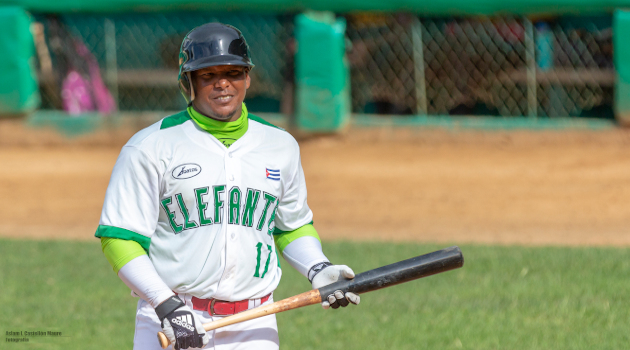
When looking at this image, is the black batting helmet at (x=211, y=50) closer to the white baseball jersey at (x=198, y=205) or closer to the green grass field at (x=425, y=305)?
the white baseball jersey at (x=198, y=205)

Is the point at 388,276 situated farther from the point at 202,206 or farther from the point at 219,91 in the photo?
the point at 219,91

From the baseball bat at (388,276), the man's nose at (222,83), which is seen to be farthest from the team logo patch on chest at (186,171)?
the baseball bat at (388,276)

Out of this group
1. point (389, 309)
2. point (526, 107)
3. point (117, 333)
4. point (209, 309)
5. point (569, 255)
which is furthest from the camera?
point (526, 107)

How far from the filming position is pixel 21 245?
8.12 meters

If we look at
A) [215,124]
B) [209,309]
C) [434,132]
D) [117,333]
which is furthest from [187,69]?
[434,132]

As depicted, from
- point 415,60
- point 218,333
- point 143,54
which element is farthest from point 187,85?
point 143,54

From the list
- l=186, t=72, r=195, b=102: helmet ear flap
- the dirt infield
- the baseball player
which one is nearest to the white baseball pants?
the baseball player

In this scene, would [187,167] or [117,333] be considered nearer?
[187,167]

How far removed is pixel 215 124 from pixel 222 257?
52 cm

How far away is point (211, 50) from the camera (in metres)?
3.04

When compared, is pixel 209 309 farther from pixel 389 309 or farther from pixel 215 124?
pixel 389 309

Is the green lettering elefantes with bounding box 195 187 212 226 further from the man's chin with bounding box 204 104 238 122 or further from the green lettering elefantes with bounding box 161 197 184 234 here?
the man's chin with bounding box 204 104 238 122

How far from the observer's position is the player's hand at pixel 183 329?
2.78 m

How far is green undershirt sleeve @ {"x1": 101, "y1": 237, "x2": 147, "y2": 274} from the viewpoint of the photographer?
2.88 meters
